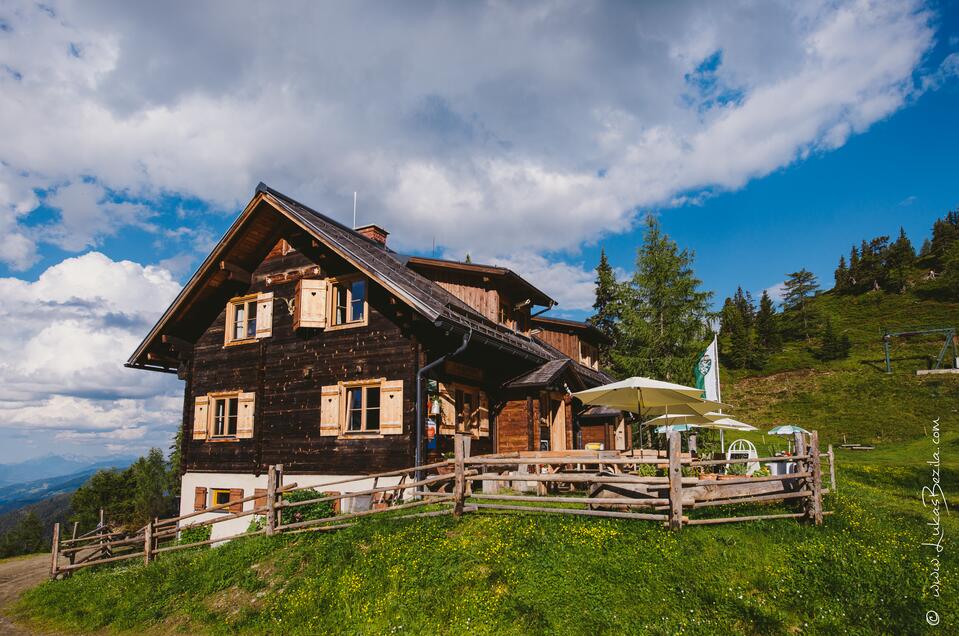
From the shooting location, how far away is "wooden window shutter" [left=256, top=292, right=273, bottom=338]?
18.7 metres

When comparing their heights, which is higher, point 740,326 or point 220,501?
point 740,326

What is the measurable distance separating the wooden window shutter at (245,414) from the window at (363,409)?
3736 millimetres

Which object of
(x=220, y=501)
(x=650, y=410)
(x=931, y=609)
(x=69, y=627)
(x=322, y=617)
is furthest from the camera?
(x=220, y=501)

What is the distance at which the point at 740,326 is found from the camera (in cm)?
7206

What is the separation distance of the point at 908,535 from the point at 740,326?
66979 millimetres

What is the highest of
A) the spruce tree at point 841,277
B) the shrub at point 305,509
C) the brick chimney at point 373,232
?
the spruce tree at point 841,277

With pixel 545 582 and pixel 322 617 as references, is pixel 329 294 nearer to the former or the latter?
pixel 322 617

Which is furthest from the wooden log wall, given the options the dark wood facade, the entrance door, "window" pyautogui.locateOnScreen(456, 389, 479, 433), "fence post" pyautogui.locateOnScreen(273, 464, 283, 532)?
the entrance door

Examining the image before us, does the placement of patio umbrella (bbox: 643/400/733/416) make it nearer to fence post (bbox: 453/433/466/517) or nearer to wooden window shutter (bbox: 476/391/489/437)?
wooden window shutter (bbox: 476/391/489/437)

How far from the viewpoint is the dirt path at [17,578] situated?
39.6ft

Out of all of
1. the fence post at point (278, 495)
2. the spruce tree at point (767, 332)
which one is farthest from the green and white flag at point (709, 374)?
the spruce tree at point (767, 332)

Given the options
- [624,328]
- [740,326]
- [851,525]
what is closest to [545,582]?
[851,525]

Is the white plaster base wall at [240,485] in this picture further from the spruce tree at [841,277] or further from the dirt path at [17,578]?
the spruce tree at [841,277]

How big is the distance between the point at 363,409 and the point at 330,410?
41.7 inches
